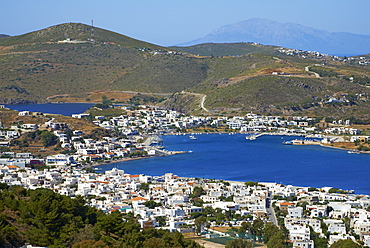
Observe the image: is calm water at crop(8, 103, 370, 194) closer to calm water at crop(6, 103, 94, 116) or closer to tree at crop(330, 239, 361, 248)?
tree at crop(330, 239, 361, 248)

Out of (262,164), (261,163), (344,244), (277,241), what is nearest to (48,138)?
(261,163)

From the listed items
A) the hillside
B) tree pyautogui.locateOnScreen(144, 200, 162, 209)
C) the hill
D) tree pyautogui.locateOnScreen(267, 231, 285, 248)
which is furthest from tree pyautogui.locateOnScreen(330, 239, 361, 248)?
the hillside

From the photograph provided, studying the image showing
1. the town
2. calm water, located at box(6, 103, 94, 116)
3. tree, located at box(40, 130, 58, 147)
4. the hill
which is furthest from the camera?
calm water, located at box(6, 103, 94, 116)

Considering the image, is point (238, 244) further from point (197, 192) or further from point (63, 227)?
point (197, 192)

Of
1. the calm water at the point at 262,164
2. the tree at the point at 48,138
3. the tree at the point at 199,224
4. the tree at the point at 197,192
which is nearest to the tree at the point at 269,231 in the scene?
the tree at the point at 199,224

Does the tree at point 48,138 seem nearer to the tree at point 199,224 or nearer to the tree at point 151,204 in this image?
the tree at point 151,204
